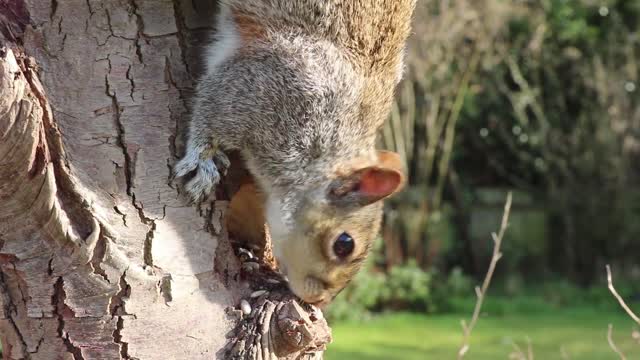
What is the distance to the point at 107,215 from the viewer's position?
172cm

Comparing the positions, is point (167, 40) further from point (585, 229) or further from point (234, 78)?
point (585, 229)

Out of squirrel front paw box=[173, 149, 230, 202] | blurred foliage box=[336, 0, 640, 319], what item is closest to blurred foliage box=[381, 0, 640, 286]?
blurred foliage box=[336, 0, 640, 319]

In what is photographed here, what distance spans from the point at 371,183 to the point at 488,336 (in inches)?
178

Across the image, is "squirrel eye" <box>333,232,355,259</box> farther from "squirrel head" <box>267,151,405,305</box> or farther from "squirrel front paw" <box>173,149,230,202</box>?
"squirrel front paw" <box>173,149,230,202</box>

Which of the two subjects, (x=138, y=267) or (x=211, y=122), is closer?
(x=138, y=267)

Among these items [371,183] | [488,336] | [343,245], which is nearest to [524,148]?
[488,336]

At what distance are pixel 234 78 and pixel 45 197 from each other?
2.05 ft

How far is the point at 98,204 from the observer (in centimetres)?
172

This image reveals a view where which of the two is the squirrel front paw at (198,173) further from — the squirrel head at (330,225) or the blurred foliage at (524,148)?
the blurred foliage at (524,148)

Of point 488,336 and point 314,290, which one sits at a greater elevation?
point 314,290

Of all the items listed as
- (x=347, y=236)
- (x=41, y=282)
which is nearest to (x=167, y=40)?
(x=41, y=282)

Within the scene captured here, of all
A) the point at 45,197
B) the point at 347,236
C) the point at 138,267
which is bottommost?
the point at 347,236

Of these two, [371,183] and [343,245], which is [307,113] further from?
[343,245]

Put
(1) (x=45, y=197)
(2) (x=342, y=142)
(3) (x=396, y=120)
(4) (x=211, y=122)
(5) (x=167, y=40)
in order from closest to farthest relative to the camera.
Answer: (1) (x=45, y=197) → (5) (x=167, y=40) → (4) (x=211, y=122) → (2) (x=342, y=142) → (3) (x=396, y=120)
